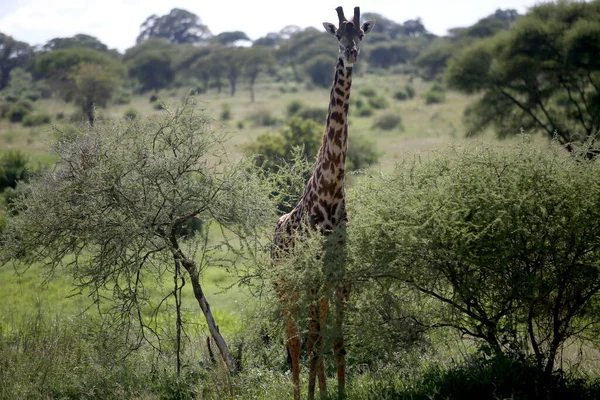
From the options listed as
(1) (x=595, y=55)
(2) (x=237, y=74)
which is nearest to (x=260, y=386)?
(1) (x=595, y=55)

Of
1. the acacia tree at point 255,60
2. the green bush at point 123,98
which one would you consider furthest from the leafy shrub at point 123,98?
the acacia tree at point 255,60

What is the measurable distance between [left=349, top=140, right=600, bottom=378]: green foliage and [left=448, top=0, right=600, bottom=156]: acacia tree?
16919 millimetres

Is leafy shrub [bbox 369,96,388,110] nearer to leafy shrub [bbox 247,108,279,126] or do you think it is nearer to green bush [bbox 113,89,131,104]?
leafy shrub [bbox 247,108,279,126]

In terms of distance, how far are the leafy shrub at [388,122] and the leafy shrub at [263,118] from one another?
20.0 ft

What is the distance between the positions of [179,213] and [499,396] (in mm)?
4347

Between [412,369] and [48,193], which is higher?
[48,193]

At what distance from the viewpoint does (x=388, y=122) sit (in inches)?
1419

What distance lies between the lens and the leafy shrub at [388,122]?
35719mm

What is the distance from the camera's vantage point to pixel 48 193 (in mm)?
7832

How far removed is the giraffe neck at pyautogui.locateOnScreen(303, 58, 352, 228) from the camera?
6.91 meters

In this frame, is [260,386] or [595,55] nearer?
[260,386]

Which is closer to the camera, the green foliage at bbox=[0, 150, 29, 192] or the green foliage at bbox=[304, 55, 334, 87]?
the green foliage at bbox=[0, 150, 29, 192]

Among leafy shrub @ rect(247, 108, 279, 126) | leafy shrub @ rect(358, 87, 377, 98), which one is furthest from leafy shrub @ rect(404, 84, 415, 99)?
leafy shrub @ rect(247, 108, 279, 126)

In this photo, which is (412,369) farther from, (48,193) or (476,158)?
(48,193)
